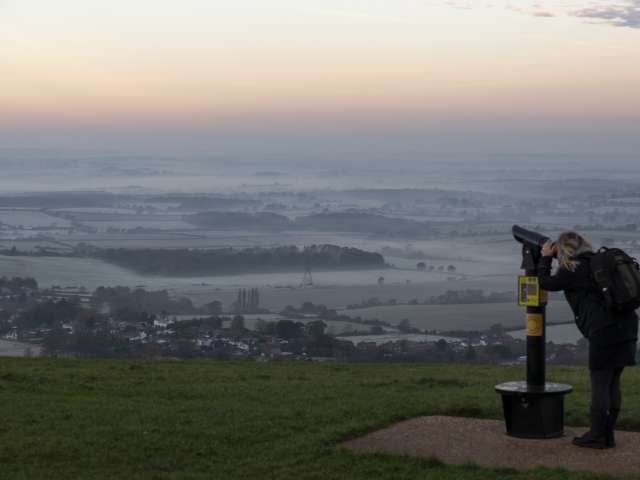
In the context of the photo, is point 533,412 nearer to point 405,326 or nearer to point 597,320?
point 597,320

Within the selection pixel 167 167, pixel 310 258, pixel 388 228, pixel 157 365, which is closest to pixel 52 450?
pixel 157 365

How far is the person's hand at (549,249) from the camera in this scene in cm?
854

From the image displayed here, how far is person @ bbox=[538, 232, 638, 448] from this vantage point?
8297 millimetres

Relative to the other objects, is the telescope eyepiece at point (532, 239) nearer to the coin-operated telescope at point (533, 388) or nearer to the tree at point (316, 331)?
the coin-operated telescope at point (533, 388)

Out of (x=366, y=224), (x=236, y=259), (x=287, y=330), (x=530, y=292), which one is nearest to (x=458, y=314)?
(x=287, y=330)

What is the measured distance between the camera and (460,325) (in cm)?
3566

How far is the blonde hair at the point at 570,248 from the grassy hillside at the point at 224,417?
1527 mm

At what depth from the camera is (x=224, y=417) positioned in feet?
32.9

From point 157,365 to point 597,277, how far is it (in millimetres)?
8283

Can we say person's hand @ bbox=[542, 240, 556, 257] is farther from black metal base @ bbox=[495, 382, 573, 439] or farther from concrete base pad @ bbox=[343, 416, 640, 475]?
concrete base pad @ bbox=[343, 416, 640, 475]

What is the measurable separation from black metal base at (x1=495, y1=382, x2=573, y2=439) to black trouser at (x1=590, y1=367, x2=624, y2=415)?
1.49ft

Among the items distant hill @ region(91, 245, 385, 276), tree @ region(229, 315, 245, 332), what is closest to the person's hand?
tree @ region(229, 315, 245, 332)

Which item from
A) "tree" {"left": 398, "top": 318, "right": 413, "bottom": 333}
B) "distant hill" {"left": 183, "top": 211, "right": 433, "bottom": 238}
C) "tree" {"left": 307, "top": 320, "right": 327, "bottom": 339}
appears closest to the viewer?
"tree" {"left": 307, "top": 320, "right": 327, "bottom": 339}

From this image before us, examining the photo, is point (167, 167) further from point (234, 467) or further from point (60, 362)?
point (234, 467)
